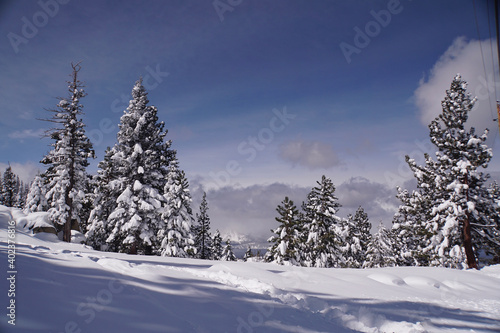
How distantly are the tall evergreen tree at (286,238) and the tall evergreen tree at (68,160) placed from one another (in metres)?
19.8

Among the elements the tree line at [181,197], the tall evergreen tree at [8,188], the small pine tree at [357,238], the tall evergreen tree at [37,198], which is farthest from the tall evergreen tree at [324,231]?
the tall evergreen tree at [8,188]

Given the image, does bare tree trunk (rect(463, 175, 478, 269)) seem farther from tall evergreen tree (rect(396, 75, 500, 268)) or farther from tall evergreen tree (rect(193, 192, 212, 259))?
tall evergreen tree (rect(193, 192, 212, 259))

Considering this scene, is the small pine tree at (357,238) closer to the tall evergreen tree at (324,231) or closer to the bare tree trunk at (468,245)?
the tall evergreen tree at (324,231)

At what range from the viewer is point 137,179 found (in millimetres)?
22469

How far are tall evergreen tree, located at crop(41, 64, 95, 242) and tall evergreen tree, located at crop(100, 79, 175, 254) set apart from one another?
3366mm

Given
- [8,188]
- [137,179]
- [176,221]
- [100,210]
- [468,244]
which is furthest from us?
[8,188]

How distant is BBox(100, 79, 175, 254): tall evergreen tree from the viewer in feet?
70.5

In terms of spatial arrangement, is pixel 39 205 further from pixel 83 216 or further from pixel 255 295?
pixel 255 295

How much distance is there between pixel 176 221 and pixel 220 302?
69.0 feet

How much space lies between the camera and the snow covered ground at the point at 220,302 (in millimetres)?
4219

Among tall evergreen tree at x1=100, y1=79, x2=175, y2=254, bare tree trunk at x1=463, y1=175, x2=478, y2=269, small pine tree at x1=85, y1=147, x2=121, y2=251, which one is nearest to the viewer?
bare tree trunk at x1=463, y1=175, x2=478, y2=269

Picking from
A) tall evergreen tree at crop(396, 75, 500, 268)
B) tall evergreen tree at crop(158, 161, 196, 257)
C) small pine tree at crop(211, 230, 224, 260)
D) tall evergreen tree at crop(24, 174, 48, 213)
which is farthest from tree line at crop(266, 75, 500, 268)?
tall evergreen tree at crop(24, 174, 48, 213)

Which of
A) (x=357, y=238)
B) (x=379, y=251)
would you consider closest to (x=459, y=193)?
(x=357, y=238)

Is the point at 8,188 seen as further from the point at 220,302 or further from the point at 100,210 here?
the point at 220,302
